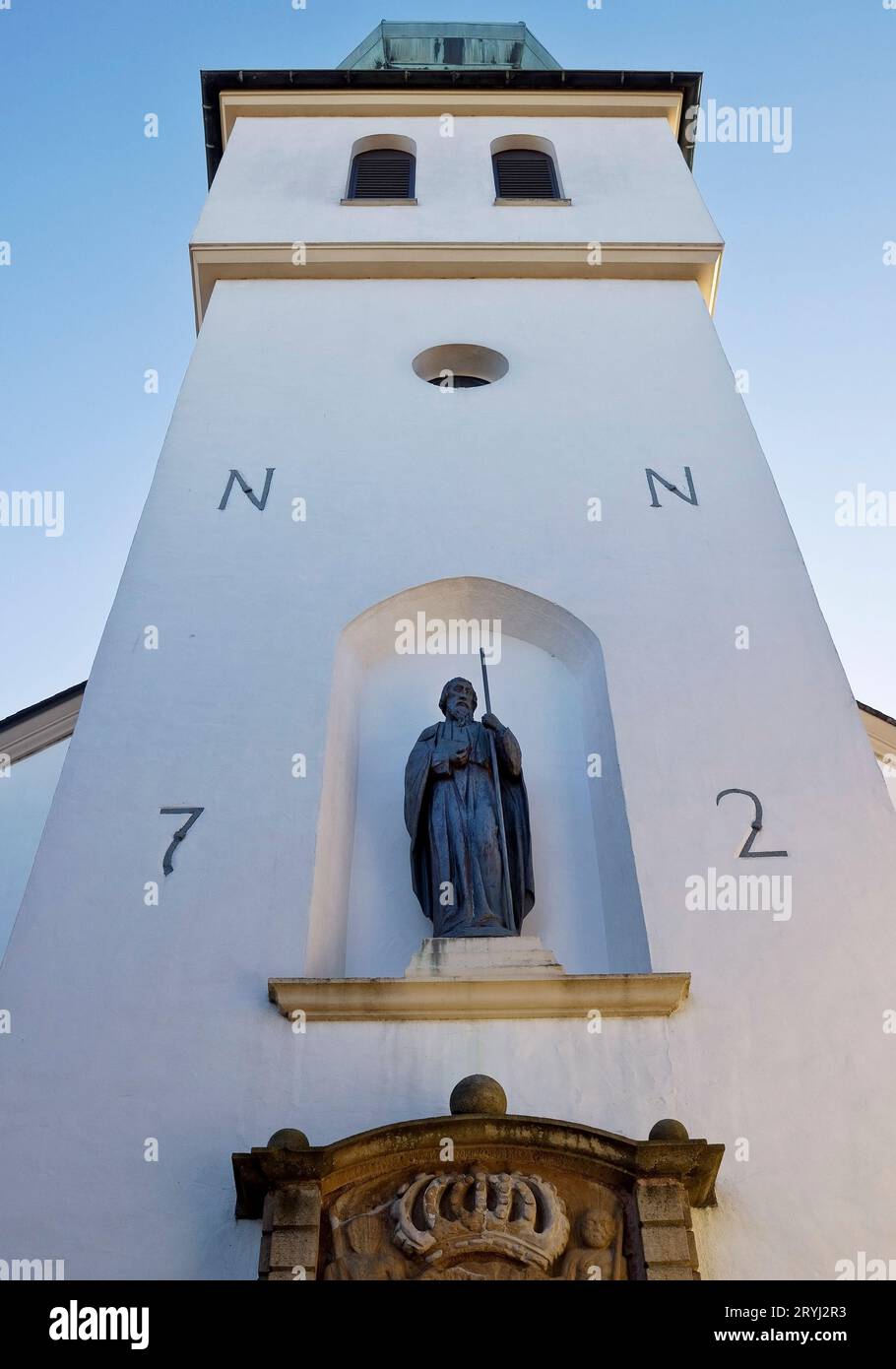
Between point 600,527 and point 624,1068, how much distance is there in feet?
12.6

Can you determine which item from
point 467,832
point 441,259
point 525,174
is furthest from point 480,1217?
point 525,174

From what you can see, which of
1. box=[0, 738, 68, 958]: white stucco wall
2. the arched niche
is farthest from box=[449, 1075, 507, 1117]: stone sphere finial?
box=[0, 738, 68, 958]: white stucco wall

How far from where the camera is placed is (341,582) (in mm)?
8812

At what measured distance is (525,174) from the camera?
44.9 ft

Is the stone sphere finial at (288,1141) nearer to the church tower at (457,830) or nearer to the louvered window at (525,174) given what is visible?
the church tower at (457,830)

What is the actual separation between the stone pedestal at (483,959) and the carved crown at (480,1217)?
1.17 m

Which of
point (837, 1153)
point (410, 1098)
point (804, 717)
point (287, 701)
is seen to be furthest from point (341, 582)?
point (837, 1153)

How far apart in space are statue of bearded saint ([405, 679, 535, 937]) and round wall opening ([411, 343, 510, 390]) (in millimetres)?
3702

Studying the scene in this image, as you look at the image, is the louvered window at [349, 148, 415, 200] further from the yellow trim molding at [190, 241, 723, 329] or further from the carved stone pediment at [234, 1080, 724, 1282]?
the carved stone pediment at [234, 1080, 724, 1282]

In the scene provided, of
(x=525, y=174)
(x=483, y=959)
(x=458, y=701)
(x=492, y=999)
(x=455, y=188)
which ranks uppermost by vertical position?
(x=525, y=174)

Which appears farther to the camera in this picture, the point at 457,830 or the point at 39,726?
the point at 39,726

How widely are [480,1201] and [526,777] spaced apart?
3.11m

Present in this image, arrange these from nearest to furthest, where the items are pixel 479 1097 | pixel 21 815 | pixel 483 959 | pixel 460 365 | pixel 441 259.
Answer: pixel 479 1097 < pixel 483 959 < pixel 21 815 < pixel 460 365 < pixel 441 259

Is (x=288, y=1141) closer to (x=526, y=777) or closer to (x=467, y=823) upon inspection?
(x=467, y=823)
